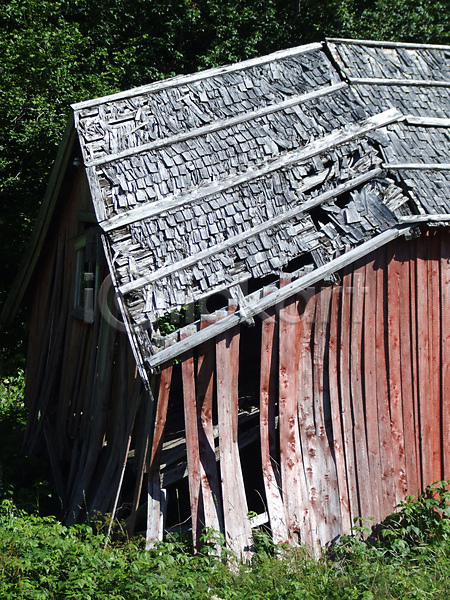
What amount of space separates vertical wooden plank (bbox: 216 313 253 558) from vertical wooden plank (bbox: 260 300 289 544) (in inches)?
10.9

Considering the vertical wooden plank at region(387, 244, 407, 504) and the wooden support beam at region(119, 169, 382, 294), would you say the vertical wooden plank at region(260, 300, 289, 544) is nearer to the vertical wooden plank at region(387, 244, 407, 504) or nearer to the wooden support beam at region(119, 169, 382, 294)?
the wooden support beam at region(119, 169, 382, 294)

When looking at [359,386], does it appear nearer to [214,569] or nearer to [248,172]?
[214,569]

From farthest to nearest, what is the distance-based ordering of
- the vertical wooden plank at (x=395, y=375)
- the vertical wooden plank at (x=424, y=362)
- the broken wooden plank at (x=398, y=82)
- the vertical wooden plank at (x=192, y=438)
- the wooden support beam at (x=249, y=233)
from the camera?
the broken wooden plank at (x=398, y=82) < the vertical wooden plank at (x=424, y=362) < the vertical wooden plank at (x=395, y=375) < the wooden support beam at (x=249, y=233) < the vertical wooden plank at (x=192, y=438)

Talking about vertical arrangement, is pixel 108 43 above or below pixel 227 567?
above

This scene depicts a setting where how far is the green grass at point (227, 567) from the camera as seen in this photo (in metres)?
4.56

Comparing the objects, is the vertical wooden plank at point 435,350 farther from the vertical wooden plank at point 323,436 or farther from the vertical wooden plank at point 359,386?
the vertical wooden plank at point 323,436

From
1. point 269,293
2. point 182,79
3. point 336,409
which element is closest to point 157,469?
point 336,409

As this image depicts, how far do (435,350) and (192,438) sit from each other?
287 centimetres

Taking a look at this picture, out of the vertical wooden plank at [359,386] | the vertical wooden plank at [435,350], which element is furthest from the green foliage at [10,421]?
the vertical wooden plank at [435,350]

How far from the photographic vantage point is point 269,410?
234 inches

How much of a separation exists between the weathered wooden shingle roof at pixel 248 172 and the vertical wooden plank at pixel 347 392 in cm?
44

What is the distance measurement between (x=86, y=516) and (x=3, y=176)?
8.50 metres

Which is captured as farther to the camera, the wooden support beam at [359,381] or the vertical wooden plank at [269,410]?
the wooden support beam at [359,381]

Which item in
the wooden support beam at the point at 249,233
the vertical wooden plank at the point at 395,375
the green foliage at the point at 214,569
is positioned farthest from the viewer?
the vertical wooden plank at the point at 395,375
